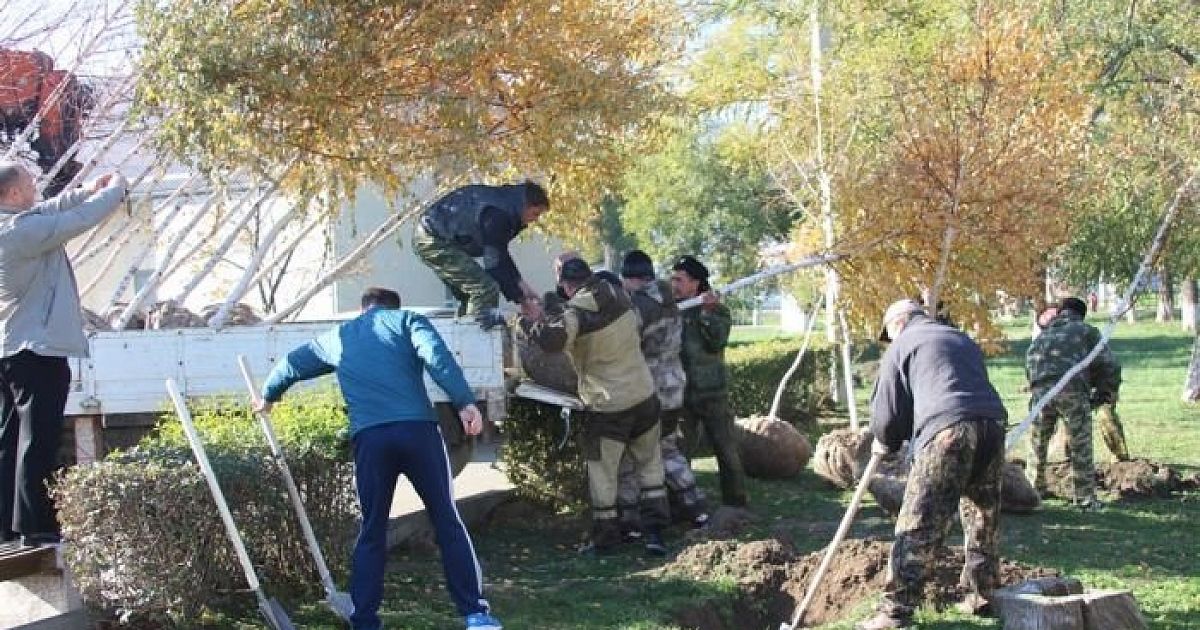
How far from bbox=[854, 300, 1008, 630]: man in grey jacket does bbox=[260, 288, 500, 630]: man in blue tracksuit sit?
2141 millimetres

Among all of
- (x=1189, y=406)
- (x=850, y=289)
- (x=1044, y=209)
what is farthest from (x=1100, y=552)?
(x=1189, y=406)

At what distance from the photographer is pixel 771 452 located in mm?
13141

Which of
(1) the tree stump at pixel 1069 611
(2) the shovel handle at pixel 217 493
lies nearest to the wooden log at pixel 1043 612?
(1) the tree stump at pixel 1069 611

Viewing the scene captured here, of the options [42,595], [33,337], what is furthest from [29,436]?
[42,595]

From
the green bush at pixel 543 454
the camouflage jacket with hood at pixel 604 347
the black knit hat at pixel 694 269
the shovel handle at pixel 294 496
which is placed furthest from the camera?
the black knit hat at pixel 694 269

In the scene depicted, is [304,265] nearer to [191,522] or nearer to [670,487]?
[670,487]

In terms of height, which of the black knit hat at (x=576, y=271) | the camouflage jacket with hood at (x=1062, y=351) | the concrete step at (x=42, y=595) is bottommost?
the concrete step at (x=42, y=595)

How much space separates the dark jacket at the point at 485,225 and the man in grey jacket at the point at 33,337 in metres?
3.08

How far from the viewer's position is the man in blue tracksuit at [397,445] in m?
6.76

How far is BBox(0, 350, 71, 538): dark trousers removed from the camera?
682cm

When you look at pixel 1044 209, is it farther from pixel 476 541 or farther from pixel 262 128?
pixel 262 128

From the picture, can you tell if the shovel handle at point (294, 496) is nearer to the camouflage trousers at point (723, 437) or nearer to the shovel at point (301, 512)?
the shovel at point (301, 512)

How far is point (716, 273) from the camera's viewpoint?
1599 inches

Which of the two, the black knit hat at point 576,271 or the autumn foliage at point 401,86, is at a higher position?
the autumn foliage at point 401,86
